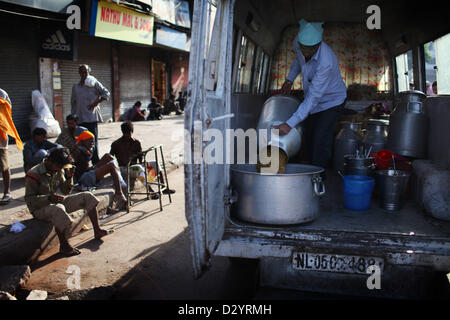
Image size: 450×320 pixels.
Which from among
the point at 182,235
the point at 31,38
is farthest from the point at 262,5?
the point at 31,38

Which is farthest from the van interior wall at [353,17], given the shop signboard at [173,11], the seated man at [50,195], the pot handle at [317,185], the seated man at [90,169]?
the shop signboard at [173,11]

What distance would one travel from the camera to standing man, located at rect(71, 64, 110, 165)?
272 inches

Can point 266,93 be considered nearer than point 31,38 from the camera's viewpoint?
Yes

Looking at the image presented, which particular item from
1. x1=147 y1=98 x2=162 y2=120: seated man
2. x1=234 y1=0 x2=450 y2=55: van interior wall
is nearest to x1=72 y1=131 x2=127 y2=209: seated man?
x1=234 y1=0 x2=450 y2=55: van interior wall

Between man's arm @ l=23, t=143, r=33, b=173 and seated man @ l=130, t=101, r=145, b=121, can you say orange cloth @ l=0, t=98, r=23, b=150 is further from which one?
seated man @ l=130, t=101, r=145, b=121

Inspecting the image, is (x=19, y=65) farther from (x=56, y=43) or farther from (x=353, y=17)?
(x=353, y=17)

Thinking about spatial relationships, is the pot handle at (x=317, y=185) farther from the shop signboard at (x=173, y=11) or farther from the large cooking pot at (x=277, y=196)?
the shop signboard at (x=173, y=11)

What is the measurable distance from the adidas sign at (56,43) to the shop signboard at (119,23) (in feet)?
3.29

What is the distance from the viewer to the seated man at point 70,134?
5.97m

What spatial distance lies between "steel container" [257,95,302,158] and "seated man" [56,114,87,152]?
299 centimetres

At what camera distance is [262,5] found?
181 inches

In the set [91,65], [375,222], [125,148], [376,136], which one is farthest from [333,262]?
[91,65]

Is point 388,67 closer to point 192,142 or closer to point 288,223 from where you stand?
point 288,223

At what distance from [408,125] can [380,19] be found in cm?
240
